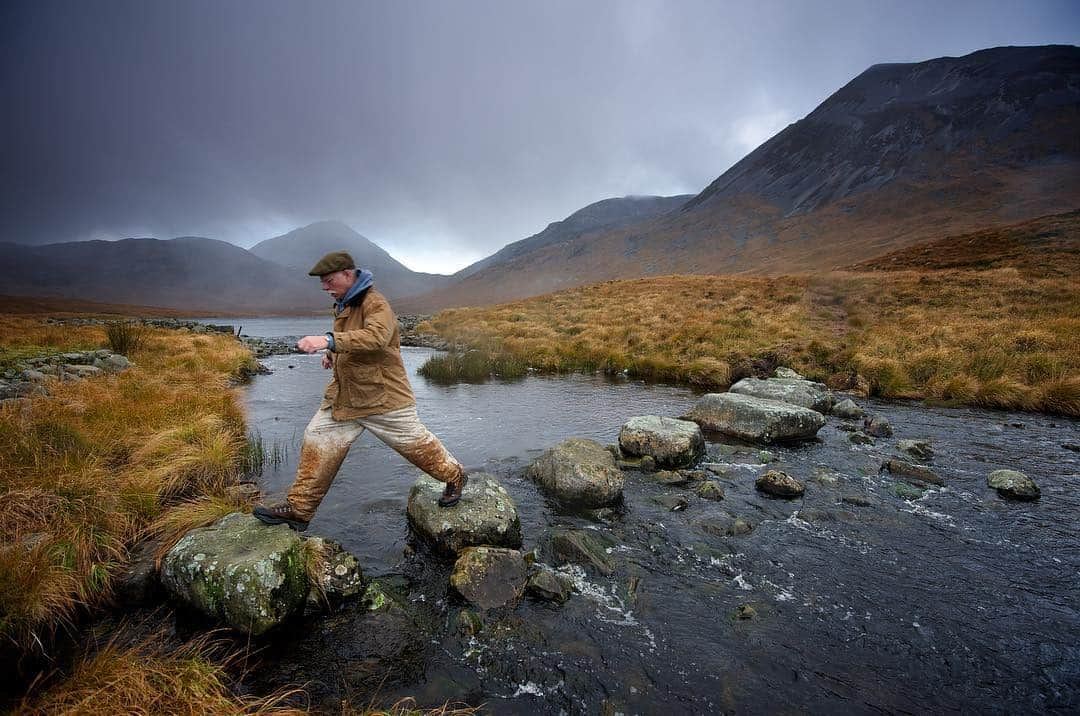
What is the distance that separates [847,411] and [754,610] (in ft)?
29.6

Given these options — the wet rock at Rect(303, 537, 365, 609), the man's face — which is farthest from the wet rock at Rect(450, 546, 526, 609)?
the man's face

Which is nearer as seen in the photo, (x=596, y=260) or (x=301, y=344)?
(x=301, y=344)

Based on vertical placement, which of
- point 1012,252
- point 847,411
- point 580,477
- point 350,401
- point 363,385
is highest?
point 1012,252

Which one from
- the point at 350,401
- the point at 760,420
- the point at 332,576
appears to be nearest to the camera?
the point at 332,576

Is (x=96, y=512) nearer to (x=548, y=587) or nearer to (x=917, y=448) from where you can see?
(x=548, y=587)

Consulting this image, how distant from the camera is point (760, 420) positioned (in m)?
9.76

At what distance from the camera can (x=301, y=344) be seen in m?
3.92

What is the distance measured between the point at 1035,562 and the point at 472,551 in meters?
6.87

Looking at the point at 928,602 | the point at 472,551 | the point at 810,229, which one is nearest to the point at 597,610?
the point at 472,551

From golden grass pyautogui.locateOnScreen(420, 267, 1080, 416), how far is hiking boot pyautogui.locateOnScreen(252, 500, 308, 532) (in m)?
14.5

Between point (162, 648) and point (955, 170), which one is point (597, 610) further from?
point (955, 170)

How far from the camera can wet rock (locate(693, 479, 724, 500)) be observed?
7.00m

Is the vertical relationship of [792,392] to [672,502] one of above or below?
above

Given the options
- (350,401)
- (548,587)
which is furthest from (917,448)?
(350,401)
